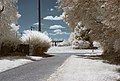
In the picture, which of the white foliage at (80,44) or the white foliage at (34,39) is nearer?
the white foliage at (34,39)

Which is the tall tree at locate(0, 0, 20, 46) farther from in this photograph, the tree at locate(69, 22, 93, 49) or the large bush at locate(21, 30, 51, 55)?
the tree at locate(69, 22, 93, 49)

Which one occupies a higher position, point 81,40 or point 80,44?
point 81,40

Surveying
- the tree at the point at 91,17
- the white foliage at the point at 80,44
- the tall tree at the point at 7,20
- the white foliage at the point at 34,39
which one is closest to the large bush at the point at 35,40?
the white foliage at the point at 34,39

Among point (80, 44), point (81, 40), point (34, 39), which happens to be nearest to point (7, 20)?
point (34, 39)

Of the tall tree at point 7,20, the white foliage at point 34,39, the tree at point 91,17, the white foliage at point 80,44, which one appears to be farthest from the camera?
the white foliage at point 80,44

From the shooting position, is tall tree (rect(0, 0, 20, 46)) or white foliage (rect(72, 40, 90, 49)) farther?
white foliage (rect(72, 40, 90, 49))

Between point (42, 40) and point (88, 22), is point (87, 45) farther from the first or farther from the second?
point (88, 22)

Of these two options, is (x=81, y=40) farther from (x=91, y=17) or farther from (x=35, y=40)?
(x=91, y=17)

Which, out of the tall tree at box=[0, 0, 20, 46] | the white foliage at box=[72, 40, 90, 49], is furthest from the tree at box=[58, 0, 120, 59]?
the white foliage at box=[72, 40, 90, 49]

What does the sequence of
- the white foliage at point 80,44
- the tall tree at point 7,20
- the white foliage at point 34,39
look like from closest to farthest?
1. the tall tree at point 7,20
2. the white foliage at point 34,39
3. the white foliage at point 80,44

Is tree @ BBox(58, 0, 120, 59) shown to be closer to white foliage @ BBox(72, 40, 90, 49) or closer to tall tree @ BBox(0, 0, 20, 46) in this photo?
tall tree @ BBox(0, 0, 20, 46)

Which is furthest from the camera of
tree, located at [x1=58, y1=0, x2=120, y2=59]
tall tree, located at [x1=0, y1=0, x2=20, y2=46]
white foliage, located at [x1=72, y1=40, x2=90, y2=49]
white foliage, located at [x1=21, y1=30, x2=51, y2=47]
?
white foliage, located at [x1=72, y1=40, x2=90, y2=49]

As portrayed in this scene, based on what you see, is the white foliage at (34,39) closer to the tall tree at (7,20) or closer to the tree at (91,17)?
the tall tree at (7,20)

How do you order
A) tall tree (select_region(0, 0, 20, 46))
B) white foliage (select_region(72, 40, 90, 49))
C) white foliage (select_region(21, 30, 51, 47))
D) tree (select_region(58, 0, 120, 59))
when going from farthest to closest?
white foliage (select_region(72, 40, 90, 49)), white foliage (select_region(21, 30, 51, 47)), tall tree (select_region(0, 0, 20, 46)), tree (select_region(58, 0, 120, 59))
